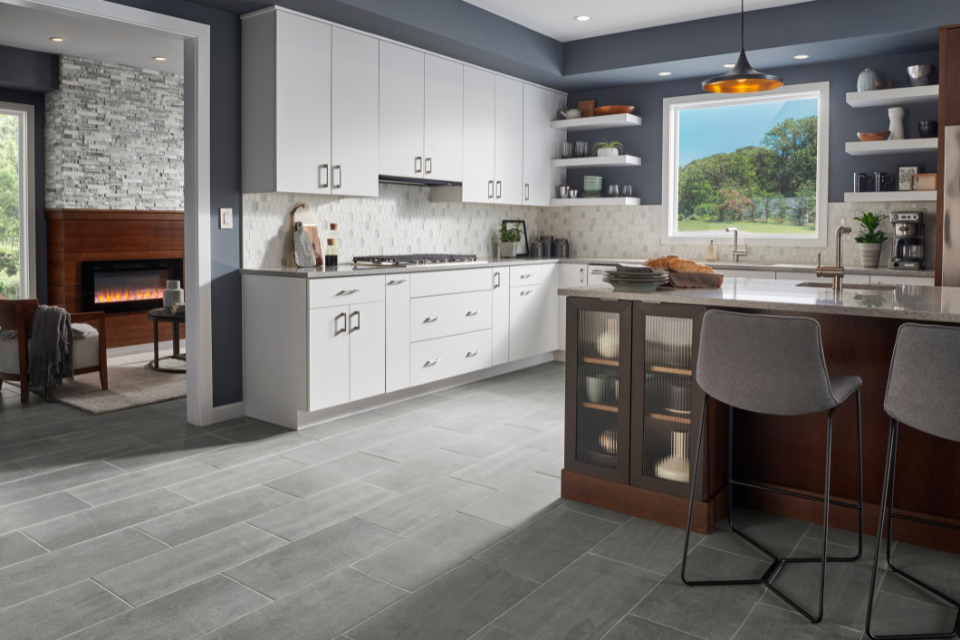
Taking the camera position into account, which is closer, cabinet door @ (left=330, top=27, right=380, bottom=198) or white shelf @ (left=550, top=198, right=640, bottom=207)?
cabinet door @ (left=330, top=27, right=380, bottom=198)

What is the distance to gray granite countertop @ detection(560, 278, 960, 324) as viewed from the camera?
2.38 m

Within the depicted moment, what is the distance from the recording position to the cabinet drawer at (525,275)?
5852 mm

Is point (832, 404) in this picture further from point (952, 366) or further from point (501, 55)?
point (501, 55)

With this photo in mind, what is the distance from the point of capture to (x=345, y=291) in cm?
437

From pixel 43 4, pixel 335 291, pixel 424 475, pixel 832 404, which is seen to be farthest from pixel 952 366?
pixel 43 4

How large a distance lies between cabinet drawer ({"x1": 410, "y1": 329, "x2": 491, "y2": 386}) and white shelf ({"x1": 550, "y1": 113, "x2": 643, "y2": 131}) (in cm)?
219

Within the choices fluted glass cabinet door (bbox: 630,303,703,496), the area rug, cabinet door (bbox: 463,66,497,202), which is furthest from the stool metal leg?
the area rug

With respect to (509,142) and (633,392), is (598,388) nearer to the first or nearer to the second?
(633,392)

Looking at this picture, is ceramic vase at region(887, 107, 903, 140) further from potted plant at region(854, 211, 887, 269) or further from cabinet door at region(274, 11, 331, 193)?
cabinet door at region(274, 11, 331, 193)

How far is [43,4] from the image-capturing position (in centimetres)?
349

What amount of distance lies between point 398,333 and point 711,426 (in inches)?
94.9

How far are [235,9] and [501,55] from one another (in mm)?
1958

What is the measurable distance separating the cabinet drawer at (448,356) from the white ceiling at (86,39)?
8.78 ft

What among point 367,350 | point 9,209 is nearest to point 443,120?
point 367,350
